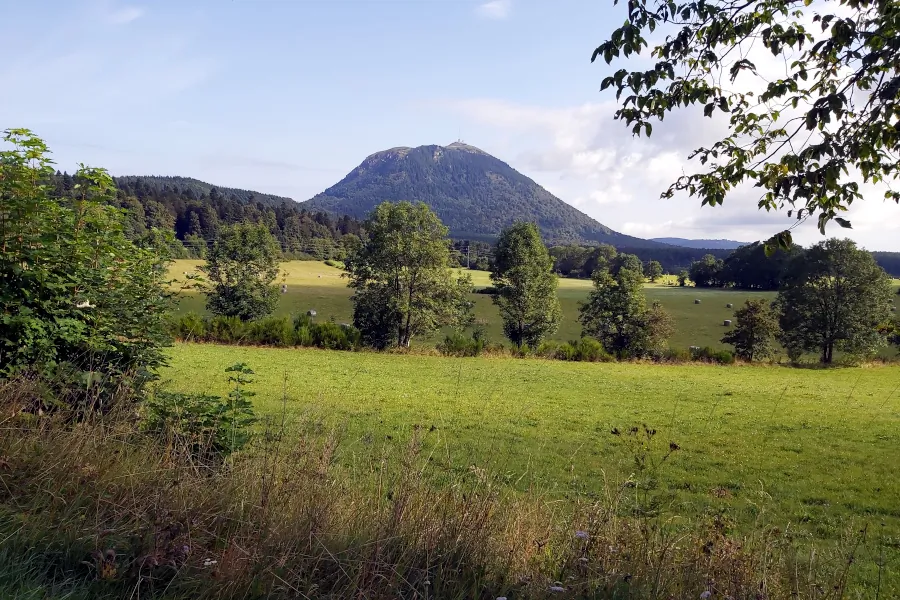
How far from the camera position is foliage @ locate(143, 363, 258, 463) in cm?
406

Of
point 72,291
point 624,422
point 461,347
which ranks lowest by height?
point 461,347

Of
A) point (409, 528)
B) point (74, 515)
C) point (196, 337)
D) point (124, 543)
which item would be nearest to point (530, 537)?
point (409, 528)

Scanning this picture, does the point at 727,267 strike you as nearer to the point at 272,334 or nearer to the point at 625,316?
the point at 625,316

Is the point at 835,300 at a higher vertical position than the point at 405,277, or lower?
lower

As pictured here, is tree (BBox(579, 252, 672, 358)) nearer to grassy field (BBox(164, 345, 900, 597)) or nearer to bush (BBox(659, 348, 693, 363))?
bush (BBox(659, 348, 693, 363))

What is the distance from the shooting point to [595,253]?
120m

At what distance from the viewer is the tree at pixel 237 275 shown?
44312mm

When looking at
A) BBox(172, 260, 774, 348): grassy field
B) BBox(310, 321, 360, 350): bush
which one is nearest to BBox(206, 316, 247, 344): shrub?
BBox(310, 321, 360, 350): bush

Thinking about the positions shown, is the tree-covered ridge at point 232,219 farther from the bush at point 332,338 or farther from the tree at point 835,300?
the tree at point 835,300

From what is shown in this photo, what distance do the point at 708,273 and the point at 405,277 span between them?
92.5 m

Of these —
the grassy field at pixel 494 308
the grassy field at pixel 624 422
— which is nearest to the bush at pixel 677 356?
the grassy field at pixel 624 422

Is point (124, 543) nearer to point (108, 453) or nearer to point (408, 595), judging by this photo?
point (108, 453)

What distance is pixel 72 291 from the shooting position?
5.45m

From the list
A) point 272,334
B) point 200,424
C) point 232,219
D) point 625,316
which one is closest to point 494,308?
point 625,316
